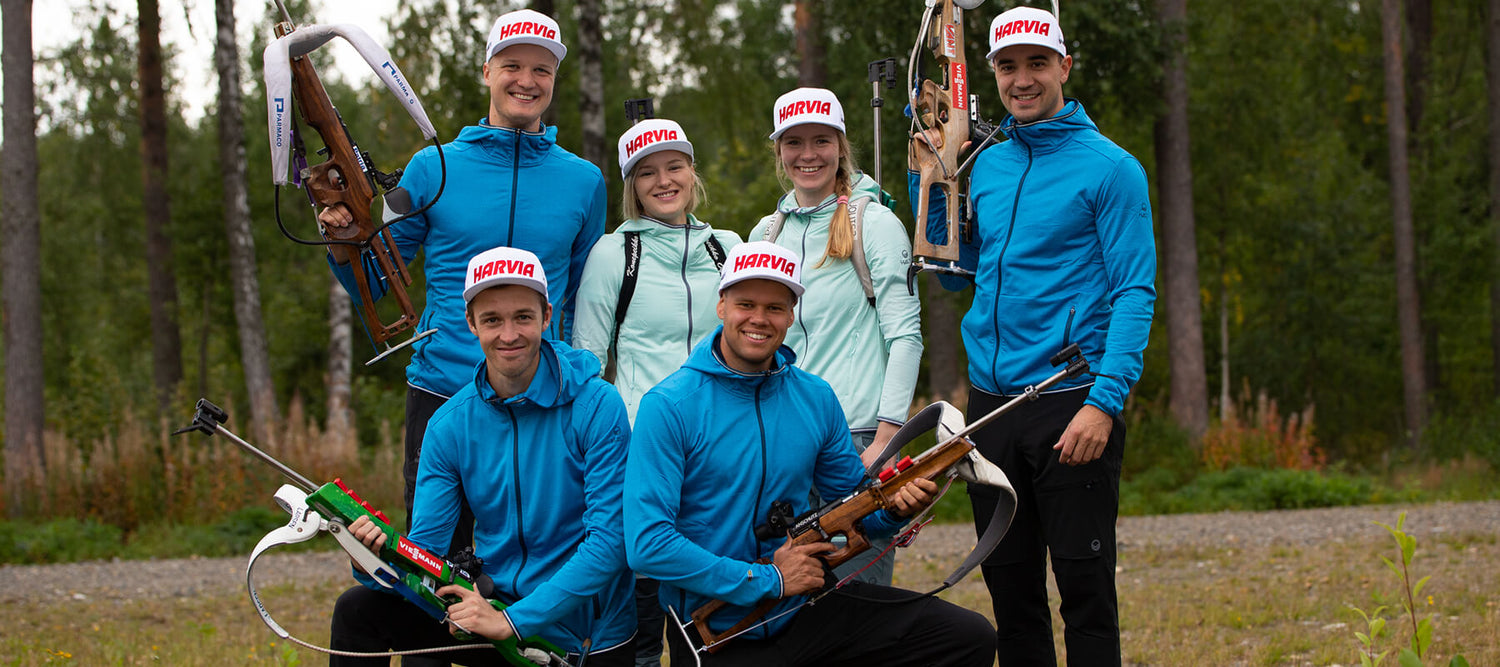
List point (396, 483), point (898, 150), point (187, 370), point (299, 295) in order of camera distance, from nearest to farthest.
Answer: point (396, 483)
point (898, 150)
point (299, 295)
point (187, 370)

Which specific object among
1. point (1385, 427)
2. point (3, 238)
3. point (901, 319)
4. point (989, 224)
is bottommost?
point (1385, 427)

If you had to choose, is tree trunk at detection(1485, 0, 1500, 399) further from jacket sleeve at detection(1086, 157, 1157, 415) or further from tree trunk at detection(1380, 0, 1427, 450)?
jacket sleeve at detection(1086, 157, 1157, 415)

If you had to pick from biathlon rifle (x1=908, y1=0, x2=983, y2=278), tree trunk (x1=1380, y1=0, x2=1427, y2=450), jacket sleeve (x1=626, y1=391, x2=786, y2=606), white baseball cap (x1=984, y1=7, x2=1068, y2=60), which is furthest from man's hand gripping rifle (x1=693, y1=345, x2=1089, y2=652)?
tree trunk (x1=1380, y1=0, x2=1427, y2=450)

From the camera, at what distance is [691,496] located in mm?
3996

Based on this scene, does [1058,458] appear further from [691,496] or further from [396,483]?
[396,483]

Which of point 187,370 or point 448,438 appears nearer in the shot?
point 448,438

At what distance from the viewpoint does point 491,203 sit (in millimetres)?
→ 4656

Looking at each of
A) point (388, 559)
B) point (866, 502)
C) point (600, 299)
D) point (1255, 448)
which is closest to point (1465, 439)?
point (1255, 448)

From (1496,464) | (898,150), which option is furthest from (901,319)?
(1496,464)

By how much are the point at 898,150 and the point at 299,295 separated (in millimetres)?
16391

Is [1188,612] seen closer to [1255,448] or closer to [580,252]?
[580,252]

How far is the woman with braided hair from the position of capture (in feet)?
15.4

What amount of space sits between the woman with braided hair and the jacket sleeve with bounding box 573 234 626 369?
19.7 inches

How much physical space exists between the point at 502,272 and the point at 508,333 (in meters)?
0.19
